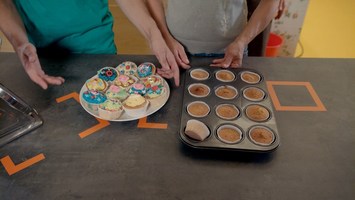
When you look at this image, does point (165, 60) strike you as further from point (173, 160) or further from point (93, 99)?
point (173, 160)

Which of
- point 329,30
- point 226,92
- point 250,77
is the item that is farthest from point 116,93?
point 329,30

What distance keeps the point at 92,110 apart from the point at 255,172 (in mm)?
516

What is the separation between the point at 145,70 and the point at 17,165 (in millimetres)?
492

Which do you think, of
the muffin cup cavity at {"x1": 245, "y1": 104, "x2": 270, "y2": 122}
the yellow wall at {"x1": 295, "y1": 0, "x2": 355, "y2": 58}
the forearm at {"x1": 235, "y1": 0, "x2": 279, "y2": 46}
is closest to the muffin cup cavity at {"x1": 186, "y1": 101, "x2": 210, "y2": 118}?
the muffin cup cavity at {"x1": 245, "y1": 104, "x2": 270, "y2": 122}

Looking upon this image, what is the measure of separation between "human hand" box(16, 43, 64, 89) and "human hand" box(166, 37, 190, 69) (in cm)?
47

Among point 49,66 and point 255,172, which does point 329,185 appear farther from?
point 49,66

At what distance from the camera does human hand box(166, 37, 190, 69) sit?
Answer: 40.3 inches

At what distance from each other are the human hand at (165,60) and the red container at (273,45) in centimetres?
126

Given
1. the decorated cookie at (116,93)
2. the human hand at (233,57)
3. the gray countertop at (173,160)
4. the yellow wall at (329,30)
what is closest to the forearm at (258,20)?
the human hand at (233,57)

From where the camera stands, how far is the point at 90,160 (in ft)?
2.31

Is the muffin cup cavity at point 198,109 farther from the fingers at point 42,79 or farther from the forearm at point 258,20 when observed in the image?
the fingers at point 42,79

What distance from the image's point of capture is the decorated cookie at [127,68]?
971 millimetres

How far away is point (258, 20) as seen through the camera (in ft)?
3.42

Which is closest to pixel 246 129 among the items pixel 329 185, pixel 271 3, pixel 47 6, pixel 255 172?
pixel 255 172
